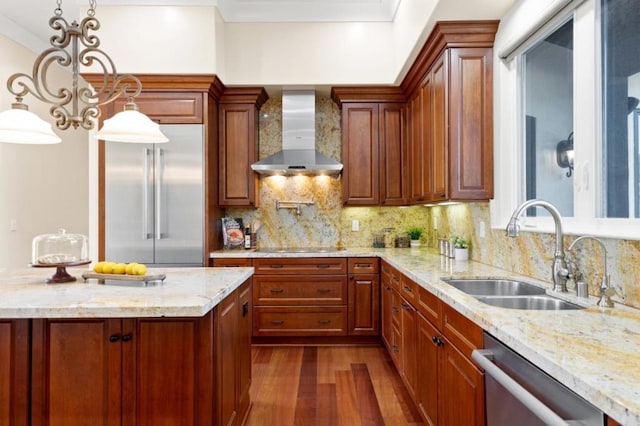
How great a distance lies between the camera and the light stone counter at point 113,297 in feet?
4.99

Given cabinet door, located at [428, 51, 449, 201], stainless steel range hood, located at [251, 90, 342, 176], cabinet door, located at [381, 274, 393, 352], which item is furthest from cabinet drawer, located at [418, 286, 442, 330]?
stainless steel range hood, located at [251, 90, 342, 176]

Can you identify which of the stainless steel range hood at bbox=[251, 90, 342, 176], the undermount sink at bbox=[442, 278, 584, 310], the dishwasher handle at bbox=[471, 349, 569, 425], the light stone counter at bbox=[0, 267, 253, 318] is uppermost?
the stainless steel range hood at bbox=[251, 90, 342, 176]

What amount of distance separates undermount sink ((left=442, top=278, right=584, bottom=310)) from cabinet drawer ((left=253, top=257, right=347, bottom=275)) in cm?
164

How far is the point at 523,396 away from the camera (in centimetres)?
111

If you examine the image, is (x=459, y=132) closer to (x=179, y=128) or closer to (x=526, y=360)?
(x=526, y=360)

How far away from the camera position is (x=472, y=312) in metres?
1.52

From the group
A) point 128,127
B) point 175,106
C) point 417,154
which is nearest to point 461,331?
point 128,127

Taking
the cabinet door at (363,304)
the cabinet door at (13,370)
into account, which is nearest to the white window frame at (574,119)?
the cabinet door at (363,304)

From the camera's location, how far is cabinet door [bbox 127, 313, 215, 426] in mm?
1641

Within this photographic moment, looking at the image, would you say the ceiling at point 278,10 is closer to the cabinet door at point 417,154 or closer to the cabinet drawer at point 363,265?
the cabinet door at point 417,154

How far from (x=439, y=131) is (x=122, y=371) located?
100 inches

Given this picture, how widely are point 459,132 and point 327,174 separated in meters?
1.90

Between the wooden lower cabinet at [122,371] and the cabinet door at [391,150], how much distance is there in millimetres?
2827

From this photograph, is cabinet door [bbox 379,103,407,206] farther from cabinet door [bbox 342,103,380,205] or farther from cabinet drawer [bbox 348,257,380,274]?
cabinet drawer [bbox 348,257,380,274]
